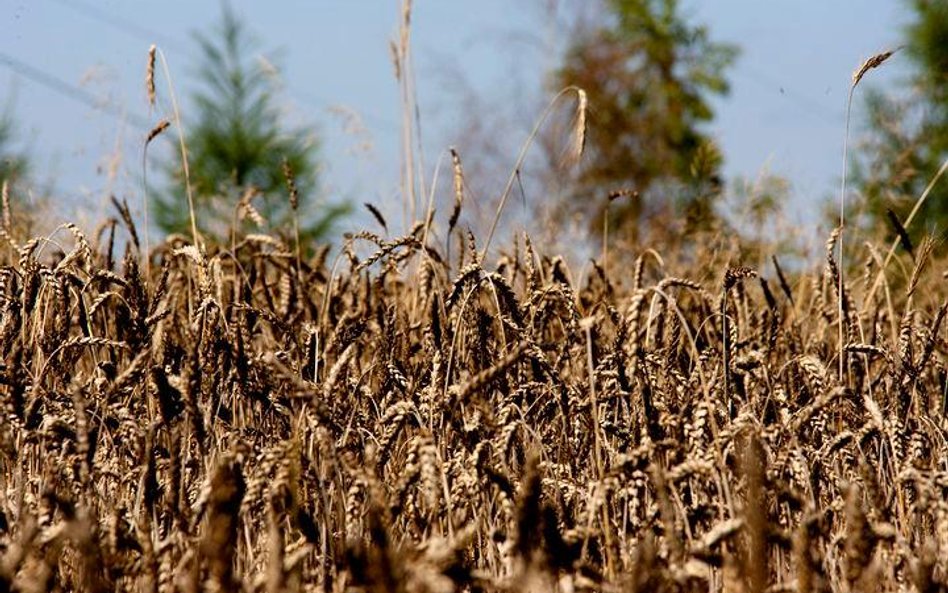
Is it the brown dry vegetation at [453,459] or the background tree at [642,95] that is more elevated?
the background tree at [642,95]

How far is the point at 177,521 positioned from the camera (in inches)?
57.8

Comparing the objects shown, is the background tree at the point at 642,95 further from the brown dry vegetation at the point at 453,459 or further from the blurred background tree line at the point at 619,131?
the brown dry vegetation at the point at 453,459

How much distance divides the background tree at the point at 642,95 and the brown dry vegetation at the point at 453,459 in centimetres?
2095

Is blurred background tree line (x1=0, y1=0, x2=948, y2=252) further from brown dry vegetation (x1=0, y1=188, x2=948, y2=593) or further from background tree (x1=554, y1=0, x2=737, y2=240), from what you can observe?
brown dry vegetation (x1=0, y1=188, x2=948, y2=593)

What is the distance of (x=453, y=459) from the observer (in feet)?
6.21

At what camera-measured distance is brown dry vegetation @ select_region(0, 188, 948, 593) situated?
4.22 ft

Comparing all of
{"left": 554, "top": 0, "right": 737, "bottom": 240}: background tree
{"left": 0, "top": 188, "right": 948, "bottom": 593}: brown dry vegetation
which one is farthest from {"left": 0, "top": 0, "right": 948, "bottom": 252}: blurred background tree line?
{"left": 0, "top": 188, "right": 948, "bottom": 593}: brown dry vegetation

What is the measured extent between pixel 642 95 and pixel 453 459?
24.4 meters

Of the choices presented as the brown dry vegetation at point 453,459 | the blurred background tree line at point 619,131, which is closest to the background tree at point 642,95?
the blurred background tree line at point 619,131

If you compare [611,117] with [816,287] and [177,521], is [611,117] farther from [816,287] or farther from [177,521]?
[177,521]

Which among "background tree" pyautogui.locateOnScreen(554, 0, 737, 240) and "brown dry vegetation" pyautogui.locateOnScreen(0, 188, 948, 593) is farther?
"background tree" pyautogui.locateOnScreen(554, 0, 737, 240)

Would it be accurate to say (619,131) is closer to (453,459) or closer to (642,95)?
(642,95)

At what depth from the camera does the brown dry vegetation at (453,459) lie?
129 centimetres

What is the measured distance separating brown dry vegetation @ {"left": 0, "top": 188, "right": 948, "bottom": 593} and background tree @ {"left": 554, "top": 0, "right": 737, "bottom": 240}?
20947 millimetres
